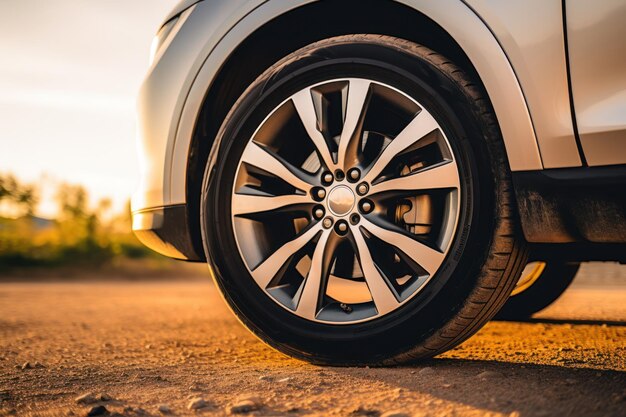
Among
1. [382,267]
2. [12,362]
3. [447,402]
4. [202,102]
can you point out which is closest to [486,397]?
[447,402]

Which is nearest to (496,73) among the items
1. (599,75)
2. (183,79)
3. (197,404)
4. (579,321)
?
(599,75)

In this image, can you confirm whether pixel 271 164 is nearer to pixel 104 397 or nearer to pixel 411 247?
pixel 411 247

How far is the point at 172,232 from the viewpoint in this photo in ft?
8.52

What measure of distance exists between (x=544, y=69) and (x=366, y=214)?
0.74m

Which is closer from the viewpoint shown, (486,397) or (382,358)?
(486,397)

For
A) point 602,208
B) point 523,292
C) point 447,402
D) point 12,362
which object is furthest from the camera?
point 523,292

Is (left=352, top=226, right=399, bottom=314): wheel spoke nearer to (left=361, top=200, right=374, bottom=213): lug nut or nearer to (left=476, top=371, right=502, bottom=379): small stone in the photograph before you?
(left=361, top=200, right=374, bottom=213): lug nut

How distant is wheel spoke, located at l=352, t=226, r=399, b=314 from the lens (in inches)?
82.9

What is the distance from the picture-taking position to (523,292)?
3.66m

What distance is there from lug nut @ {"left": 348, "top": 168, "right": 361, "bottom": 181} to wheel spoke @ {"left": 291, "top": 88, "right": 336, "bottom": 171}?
0.07 meters

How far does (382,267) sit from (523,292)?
181 cm

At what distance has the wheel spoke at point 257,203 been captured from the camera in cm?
231

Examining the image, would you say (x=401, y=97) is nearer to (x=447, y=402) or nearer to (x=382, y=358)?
(x=382, y=358)

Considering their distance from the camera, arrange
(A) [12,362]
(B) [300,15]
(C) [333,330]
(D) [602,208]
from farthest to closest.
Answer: (A) [12,362] → (B) [300,15] → (C) [333,330] → (D) [602,208]
